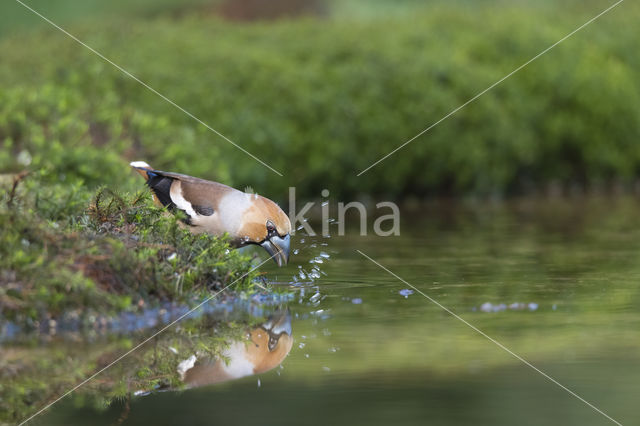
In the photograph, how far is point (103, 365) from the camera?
5.75 metres

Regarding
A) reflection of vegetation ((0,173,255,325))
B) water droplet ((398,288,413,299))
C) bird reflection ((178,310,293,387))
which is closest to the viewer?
bird reflection ((178,310,293,387))

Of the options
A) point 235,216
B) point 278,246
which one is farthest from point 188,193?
point 278,246

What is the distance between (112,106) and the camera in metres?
13.5

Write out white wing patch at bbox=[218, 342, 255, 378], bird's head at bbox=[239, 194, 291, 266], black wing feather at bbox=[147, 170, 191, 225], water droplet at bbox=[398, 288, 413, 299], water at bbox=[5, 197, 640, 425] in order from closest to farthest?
water at bbox=[5, 197, 640, 425], white wing patch at bbox=[218, 342, 255, 378], bird's head at bbox=[239, 194, 291, 266], water droplet at bbox=[398, 288, 413, 299], black wing feather at bbox=[147, 170, 191, 225]

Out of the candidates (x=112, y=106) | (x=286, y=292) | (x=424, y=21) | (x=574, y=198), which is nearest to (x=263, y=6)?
(x=424, y=21)

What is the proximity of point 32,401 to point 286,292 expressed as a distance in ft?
10.5

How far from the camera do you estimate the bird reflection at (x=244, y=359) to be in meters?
5.59

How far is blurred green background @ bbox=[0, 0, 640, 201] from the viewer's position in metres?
13.3

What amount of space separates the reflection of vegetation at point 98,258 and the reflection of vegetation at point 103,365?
1.25 feet

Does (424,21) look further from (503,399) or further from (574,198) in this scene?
(503,399)

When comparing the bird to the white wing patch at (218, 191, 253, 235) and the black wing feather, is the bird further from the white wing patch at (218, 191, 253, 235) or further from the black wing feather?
the black wing feather

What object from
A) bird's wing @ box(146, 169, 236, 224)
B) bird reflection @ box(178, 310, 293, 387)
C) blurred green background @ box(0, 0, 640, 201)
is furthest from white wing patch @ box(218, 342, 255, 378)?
blurred green background @ box(0, 0, 640, 201)

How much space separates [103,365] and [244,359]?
0.75 metres

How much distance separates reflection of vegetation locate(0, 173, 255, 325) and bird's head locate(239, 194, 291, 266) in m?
0.36
